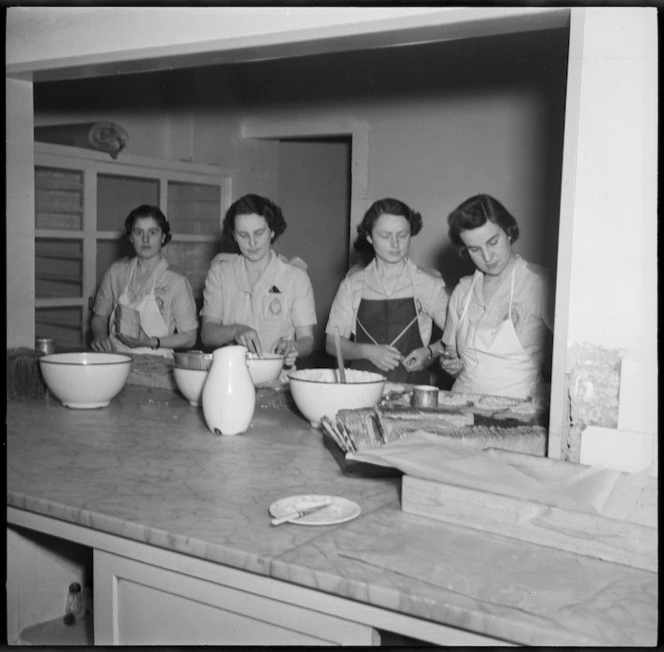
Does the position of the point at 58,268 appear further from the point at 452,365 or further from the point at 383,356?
the point at 452,365

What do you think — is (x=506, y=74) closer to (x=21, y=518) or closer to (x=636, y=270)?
(x=636, y=270)

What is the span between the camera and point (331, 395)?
194cm

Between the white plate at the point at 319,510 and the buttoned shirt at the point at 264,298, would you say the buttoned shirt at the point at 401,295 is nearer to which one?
the buttoned shirt at the point at 264,298

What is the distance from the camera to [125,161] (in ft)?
14.1

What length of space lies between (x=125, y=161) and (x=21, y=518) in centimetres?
311

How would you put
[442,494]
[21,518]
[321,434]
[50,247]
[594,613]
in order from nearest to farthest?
[594,613]
[442,494]
[21,518]
[321,434]
[50,247]

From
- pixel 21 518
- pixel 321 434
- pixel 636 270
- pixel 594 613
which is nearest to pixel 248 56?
pixel 321 434

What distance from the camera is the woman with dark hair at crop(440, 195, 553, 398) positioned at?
266 cm

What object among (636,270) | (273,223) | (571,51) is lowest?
(636,270)

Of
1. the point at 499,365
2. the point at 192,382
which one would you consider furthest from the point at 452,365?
the point at 192,382

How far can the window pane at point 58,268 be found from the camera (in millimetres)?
4059

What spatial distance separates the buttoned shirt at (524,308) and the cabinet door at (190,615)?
1640 mm

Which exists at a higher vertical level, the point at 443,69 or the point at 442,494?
the point at 443,69

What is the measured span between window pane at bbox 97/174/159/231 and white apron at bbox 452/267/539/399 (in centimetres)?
237
